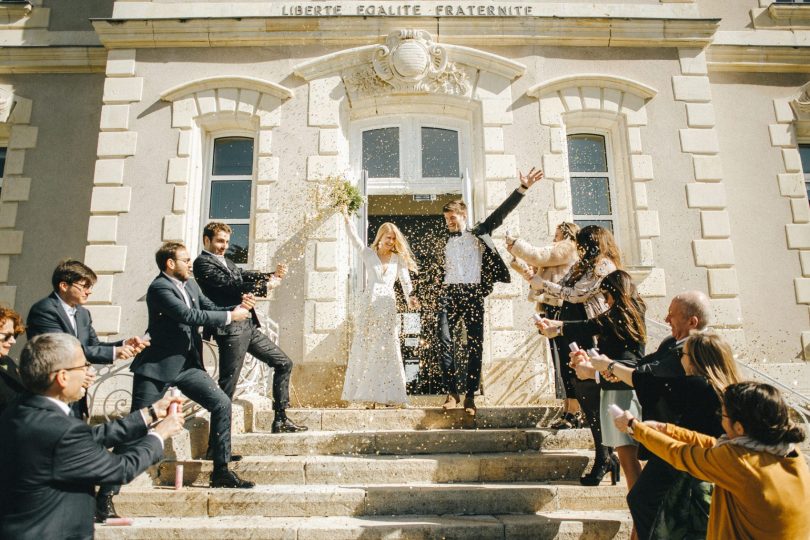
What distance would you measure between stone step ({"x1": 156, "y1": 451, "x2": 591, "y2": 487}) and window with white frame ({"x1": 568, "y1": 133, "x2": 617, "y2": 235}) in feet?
12.9

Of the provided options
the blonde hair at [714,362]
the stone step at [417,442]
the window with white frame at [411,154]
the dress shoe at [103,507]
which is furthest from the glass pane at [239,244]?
the blonde hair at [714,362]

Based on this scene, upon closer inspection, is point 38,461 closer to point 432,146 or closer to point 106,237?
point 106,237

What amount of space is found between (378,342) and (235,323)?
1.44m

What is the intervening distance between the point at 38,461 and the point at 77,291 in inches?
73.3

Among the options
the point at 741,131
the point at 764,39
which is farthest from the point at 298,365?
the point at 764,39

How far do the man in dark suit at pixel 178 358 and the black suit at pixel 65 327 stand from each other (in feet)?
0.71

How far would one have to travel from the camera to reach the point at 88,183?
7652 mm

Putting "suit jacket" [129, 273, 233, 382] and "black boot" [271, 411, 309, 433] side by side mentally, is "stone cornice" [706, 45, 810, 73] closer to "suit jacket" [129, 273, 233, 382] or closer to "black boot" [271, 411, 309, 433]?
"black boot" [271, 411, 309, 433]

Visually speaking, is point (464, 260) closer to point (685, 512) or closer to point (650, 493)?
point (650, 493)

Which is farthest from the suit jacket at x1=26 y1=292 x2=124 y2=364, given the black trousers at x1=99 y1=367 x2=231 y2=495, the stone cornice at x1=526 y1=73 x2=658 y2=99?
the stone cornice at x1=526 y1=73 x2=658 y2=99

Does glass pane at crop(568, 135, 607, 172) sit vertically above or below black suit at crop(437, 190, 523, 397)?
above

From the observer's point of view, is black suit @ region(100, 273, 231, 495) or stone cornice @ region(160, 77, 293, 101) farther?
stone cornice @ region(160, 77, 293, 101)

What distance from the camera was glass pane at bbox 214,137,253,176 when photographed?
24.8ft

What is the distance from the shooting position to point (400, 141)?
7574 millimetres
